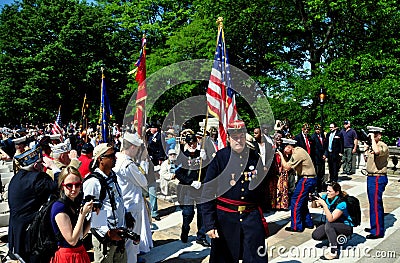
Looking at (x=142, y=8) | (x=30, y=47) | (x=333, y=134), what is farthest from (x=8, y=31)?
(x=333, y=134)

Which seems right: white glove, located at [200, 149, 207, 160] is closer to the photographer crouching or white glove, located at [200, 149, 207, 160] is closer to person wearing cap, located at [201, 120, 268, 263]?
→ person wearing cap, located at [201, 120, 268, 263]

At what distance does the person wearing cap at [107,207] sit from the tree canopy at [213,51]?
14153 millimetres

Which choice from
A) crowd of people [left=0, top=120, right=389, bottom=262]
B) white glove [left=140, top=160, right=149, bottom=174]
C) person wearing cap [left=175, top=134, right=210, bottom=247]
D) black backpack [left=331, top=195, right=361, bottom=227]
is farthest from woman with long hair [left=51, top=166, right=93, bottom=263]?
black backpack [left=331, top=195, right=361, bottom=227]

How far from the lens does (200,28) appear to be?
22781 millimetres

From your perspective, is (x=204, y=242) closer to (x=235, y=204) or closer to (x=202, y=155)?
(x=202, y=155)

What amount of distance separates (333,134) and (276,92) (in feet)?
23.5

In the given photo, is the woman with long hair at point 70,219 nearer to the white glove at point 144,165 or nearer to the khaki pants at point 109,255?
the khaki pants at point 109,255

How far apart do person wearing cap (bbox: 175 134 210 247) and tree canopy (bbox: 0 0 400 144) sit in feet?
37.0

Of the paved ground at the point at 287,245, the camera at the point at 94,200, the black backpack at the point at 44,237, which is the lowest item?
the paved ground at the point at 287,245

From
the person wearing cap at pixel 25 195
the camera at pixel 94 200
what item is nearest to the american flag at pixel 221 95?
the person wearing cap at pixel 25 195

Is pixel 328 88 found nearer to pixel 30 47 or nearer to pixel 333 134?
pixel 333 134

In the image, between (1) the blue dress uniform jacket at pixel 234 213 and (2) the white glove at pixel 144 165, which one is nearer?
(1) the blue dress uniform jacket at pixel 234 213

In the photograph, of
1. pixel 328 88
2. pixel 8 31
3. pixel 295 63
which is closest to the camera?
pixel 328 88

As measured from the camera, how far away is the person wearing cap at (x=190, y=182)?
21.8ft
